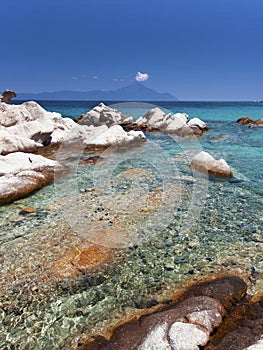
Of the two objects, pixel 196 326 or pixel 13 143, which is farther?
pixel 13 143

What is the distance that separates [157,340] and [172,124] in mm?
28066

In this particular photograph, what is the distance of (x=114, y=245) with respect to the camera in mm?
7148

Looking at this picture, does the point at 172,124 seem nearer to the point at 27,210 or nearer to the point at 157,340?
the point at 27,210

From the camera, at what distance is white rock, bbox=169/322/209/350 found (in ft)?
12.4

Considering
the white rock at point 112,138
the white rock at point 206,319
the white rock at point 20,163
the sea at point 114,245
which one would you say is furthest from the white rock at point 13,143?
the white rock at point 206,319

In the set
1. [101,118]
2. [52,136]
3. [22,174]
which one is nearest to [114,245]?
[22,174]

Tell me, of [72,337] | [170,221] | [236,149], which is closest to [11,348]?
[72,337]

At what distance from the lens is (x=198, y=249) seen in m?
6.94

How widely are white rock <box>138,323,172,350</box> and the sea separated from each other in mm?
916

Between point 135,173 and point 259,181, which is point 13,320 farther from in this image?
point 259,181

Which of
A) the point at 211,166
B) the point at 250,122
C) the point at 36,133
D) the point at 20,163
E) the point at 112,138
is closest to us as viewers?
the point at 20,163

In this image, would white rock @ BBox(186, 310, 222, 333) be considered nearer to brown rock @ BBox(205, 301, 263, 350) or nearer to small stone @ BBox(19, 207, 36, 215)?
brown rock @ BBox(205, 301, 263, 350)

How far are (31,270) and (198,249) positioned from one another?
3.94 metres

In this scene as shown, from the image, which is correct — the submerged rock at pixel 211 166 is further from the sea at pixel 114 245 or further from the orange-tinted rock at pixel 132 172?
the orange-tinted rock at pixel 132 172
